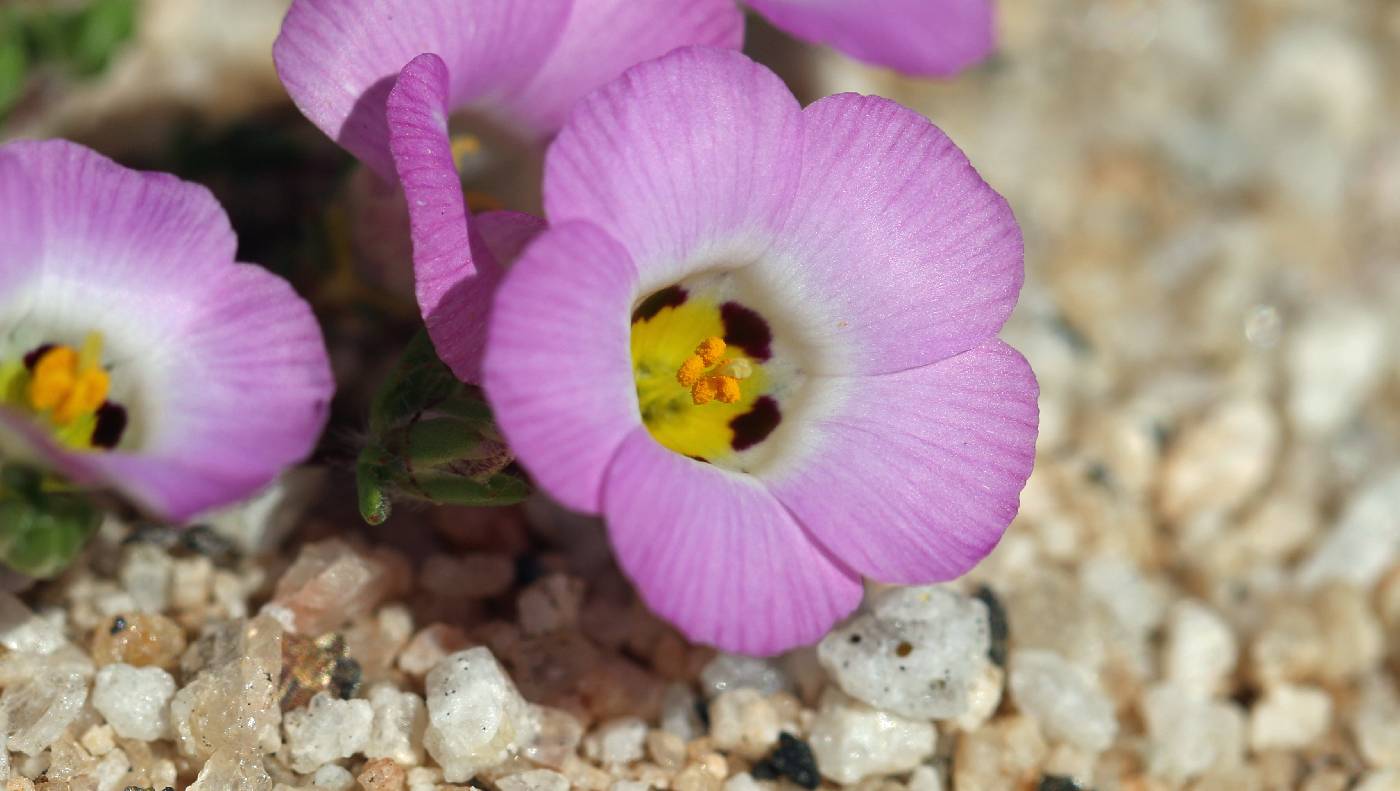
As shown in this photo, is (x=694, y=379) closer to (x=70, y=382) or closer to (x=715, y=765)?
(x=715, y=765)

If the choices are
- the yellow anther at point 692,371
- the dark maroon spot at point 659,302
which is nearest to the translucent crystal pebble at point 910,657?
the yellow anther at point 692,371

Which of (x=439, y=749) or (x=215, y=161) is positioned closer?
(x=439, y=749)

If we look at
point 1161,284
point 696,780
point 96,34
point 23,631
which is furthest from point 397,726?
point 1161,284

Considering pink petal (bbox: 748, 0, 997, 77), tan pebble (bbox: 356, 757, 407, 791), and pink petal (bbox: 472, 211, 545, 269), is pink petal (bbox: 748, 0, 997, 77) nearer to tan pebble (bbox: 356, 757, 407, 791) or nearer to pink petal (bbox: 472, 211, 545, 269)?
pink petal (bbox: 472, 211, 545, 269)

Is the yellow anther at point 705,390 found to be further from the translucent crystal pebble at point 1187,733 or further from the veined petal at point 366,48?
the translucent crystal pebble at point 1187,733

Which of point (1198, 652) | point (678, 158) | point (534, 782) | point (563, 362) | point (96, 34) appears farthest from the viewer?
point (96, 34)

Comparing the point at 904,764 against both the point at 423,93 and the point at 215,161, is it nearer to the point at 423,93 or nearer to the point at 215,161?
the point at 423,93

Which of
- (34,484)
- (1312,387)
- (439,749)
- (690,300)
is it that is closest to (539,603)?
(439,749)
